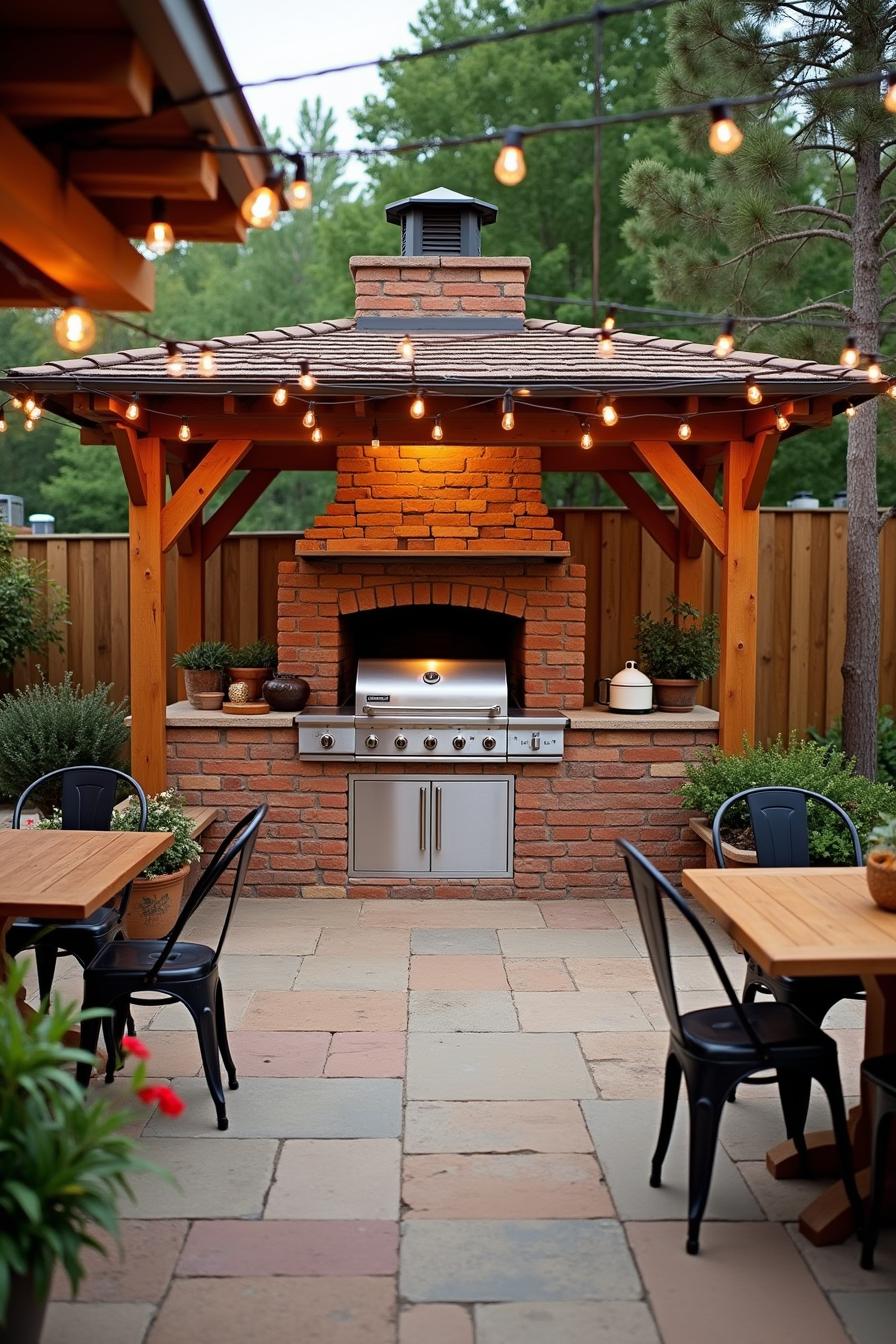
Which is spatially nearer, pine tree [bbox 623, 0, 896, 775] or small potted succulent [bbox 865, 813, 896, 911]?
small potted succulent [bbox 865, 813, 896, 911]

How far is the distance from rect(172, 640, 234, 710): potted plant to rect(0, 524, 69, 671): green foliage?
5.89ft

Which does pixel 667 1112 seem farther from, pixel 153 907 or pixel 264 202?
pixel 153 907

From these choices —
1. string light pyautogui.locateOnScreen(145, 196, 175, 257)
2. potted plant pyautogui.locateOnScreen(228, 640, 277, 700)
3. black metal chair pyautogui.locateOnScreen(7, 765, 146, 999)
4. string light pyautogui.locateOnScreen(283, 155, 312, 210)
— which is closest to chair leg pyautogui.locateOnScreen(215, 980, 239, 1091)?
black metal chair pyautogui.locateOnScreen(7, 765, 146, 999)

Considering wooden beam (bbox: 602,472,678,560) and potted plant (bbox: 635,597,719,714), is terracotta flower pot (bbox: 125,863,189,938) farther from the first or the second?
wooden beam (bbox: 602,472,678,560)

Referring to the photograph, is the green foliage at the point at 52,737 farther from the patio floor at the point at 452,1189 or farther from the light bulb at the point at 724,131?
the light bulb at the point at 724,131

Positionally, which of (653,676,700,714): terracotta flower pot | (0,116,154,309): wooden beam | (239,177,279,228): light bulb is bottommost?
(653,676,700,714): terracotta flower pot

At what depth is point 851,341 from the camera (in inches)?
163

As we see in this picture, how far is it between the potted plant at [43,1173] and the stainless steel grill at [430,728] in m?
4.12

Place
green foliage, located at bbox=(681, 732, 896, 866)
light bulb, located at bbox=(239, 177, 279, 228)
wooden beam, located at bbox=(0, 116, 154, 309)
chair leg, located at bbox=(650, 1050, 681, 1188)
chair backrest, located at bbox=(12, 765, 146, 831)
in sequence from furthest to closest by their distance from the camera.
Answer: green foliage, located at bbox=(681, 732, 896, 866)
chair backrest, located at bbox=(12, 765, 146, 831)
chair leg, located at bbox=(650, 1050, 681, 1188)
light bulb, located at bbox=(239, 177, 279, 228)
wooden beam, located at bbox=(0, 116, 154, 309)

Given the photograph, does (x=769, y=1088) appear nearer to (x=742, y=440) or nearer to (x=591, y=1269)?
(x=591, y=1269)

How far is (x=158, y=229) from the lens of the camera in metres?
2.94

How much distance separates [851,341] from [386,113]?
36.0ft

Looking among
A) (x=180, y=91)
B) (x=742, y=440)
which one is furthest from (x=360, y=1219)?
(x=742, y=440)

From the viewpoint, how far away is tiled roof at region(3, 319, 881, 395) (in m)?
Answer: 5.85
